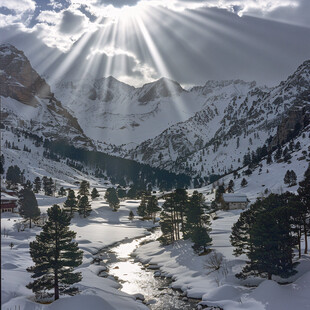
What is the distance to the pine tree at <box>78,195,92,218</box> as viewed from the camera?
4530 inches

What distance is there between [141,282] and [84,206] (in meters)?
68.3

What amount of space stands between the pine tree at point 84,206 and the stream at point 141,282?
39.4 metres

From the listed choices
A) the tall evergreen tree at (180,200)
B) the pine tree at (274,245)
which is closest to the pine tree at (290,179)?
the tall evergreen tree at (180,200)

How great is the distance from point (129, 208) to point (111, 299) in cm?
10876

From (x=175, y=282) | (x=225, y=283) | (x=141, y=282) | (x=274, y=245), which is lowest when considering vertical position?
(x=141, y=282)

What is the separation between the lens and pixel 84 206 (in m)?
116

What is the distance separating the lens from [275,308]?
35562 mm

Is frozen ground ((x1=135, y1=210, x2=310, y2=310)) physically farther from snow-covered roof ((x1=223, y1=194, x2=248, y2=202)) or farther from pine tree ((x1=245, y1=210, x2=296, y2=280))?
snow-covered roof ((x1=223, y1=194, x2=248, y2=202))

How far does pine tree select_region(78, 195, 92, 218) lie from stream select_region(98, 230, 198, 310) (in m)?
39.4

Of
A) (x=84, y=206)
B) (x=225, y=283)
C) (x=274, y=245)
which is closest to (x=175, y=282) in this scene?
(x=225, y=283)

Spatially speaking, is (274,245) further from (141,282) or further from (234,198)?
(234,198)

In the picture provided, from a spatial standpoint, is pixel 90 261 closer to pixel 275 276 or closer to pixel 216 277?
pixel 216 277

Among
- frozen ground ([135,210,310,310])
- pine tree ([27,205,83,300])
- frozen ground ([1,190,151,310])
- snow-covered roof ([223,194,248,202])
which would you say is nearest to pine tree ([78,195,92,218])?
frozen ground ([1,190,151,310])

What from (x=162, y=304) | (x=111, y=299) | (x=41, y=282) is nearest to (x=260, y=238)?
(x=162, y=304)
